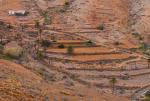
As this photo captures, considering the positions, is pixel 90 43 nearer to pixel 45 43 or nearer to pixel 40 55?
pixel 45 43

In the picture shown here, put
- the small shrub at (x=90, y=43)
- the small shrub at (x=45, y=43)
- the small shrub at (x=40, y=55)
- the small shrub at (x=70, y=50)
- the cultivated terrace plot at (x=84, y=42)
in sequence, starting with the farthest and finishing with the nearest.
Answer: the small shrub at (x=90, y=43) < the small shrub at (x=45, y=43) < the small shrub at (x=70, y=50) < the small shrub at (x=40, y=55) < the cultivated terrace plot at (x=84, y=42)

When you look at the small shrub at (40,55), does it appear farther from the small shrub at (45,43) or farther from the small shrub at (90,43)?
the small shrub at (90,43)

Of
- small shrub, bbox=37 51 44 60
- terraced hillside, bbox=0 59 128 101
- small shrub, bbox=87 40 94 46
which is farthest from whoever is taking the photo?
small shrub, bbox=87 40 94 46

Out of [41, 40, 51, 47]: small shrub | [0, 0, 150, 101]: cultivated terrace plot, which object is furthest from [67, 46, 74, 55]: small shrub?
[41, 40, 51, 47]: small shrub

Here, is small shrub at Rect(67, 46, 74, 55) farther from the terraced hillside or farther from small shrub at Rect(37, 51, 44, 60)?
the terraced hillside

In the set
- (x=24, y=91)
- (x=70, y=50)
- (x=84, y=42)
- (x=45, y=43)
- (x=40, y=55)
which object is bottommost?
(x=70, y=50)

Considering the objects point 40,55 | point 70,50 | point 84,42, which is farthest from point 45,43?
point 40,55

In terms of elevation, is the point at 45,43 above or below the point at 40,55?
above

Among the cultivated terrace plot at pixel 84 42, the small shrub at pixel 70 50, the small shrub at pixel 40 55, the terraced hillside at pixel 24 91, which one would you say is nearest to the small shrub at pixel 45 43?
the cultivated terrace plot at pixel 84 42

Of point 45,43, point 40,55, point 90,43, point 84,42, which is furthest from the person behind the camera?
point 84,42

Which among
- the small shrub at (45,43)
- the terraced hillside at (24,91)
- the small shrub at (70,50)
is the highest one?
the terraced hillside at (24,91)

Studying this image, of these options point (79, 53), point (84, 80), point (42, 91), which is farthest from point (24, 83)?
point (79, 53)
